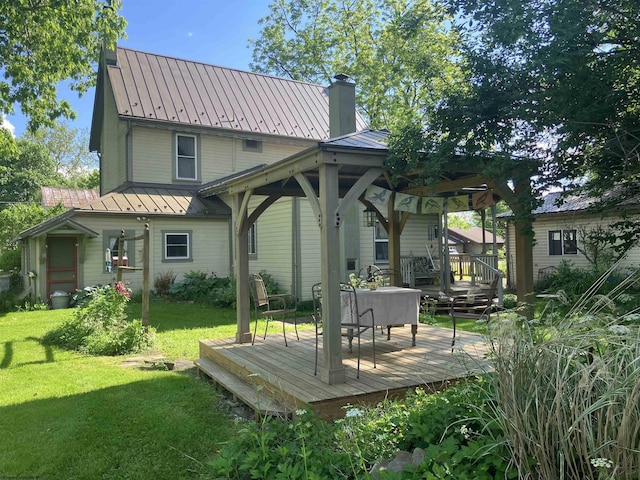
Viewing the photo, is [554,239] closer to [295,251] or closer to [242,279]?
[295,251]

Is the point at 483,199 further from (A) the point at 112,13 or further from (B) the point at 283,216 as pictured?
(A) the point at 112,13

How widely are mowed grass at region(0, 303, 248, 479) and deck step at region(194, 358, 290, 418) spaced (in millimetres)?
188

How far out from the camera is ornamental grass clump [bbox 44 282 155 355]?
8.02 meters

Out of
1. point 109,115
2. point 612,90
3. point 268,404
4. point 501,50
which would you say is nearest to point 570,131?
point 612,90

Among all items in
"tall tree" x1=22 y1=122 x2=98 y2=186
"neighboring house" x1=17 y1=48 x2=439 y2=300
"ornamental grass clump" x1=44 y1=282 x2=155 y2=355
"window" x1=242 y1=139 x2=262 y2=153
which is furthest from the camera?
"tall tree" x1=22 y1=122 x2=98 y2=186

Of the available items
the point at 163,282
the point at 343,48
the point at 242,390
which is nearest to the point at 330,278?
the point at 242,390

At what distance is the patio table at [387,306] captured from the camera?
598 centimetres

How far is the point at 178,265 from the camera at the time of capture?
1518cm

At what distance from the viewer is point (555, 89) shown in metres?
4.25

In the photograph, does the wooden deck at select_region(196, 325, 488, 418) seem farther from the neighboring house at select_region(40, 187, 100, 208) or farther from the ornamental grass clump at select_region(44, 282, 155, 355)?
the neighboring house at select_region(40, 187, 100, 208)

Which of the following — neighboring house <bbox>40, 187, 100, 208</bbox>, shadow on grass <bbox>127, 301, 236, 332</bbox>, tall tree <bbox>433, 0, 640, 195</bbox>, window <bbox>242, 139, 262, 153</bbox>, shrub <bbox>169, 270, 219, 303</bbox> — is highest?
window <bbox>242, 139, 262, 153</bbox>

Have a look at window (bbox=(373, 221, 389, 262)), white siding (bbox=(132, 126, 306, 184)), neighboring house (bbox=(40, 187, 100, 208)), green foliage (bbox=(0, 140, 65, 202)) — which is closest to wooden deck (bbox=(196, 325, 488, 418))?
window (bbox=(373, 221, 389, 262))

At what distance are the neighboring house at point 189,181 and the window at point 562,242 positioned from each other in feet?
17.1

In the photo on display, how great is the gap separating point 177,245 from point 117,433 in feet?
36.4
